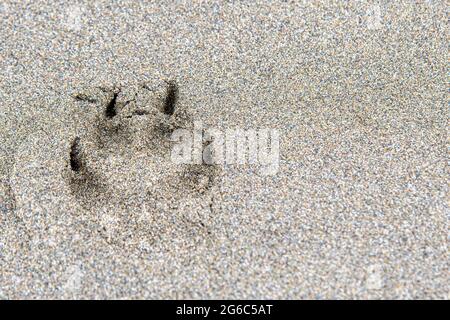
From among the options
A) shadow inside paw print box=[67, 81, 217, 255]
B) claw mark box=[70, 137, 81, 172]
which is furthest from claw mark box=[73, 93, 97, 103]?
claw mark box=[70, 137, 81, 172]

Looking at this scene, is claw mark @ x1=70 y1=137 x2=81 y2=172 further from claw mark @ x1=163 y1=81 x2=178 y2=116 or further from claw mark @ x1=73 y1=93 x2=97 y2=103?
claw mark @ x1=163 y1=81 x2=178 y2=116

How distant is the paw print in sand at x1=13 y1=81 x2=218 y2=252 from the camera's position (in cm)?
177

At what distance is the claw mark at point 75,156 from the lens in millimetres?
1895

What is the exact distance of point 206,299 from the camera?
1.64 meters

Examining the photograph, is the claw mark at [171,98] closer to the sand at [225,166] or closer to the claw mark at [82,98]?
the sand at [225,166]

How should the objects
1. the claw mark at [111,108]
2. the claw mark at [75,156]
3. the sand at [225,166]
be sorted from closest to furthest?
the sand at [225,166] → the claw mark at [75,156] → the claw mark at [111,108]

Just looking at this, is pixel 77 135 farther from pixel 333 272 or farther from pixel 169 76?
pixel 333 272

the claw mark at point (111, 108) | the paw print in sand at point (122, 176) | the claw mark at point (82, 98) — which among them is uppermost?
the claw mark at point (82, 98)

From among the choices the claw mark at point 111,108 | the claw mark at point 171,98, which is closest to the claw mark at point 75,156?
the claw mark at point 111,108

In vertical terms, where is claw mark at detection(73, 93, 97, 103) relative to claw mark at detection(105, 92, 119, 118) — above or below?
above

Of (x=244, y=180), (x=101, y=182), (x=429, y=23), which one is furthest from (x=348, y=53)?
(x=101, y=182)

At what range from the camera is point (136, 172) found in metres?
1.87

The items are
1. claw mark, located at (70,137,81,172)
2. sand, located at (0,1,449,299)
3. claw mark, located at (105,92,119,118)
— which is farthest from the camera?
claw mark, located at (105,92,119,118)
